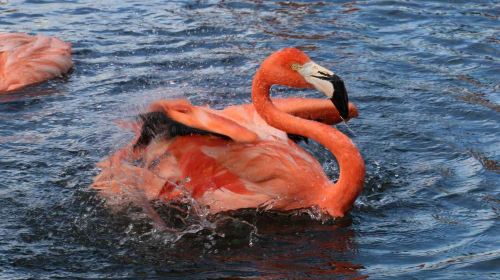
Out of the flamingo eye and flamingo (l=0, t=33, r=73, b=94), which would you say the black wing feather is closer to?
the flamingo eye

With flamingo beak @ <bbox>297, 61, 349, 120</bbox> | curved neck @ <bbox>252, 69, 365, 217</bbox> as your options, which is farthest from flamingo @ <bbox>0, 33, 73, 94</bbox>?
flamingo beak @ <bbox>297, 61, 349, 120</bbox>

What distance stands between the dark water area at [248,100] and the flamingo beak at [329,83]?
0.83m

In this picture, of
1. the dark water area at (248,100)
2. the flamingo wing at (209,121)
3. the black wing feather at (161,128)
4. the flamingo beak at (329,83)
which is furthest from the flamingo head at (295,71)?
the dark water area at (248,100)

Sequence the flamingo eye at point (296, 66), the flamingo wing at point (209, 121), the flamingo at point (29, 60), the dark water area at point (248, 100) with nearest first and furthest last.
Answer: the dark water area at point (248, 100)
the flamingo wing at point (209, 121)
the flamingo eye at point (296, 66)
the flamingo at point (29, 60)

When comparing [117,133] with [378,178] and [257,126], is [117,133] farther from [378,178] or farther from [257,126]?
[378,178]

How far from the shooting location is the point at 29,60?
9203 mm

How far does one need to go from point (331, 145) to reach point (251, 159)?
552 millimetres

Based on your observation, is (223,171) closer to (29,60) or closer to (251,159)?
(251,159)

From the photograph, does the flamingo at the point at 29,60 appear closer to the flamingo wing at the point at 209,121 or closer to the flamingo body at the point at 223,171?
the flamingo body at the point at 223,171

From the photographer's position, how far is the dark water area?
5555 millimetres

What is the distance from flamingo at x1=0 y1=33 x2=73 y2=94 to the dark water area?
145 mm

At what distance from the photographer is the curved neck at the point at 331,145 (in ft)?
19.9

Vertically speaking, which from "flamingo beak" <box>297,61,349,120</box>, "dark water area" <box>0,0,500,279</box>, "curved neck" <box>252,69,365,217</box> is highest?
"flamingo beak" <box>297,61,349,120</box>

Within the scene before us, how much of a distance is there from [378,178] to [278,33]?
13.8 feet
